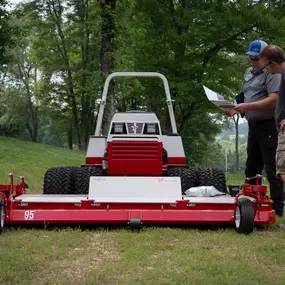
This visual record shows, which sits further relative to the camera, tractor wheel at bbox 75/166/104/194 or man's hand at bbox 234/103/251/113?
tractor wheel at bbox 75/166/104/194

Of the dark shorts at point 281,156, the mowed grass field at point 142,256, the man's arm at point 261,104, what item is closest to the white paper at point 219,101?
the man's arm at point 261,104

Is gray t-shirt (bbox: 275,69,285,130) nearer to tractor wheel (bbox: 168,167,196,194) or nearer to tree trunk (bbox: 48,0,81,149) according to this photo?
tractor wheel (bbox: 168,167,196,194)

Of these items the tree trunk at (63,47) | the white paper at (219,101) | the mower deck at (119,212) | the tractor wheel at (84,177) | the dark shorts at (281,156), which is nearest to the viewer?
the dark shorts at (281,156)

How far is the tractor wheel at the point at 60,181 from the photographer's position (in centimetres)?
758

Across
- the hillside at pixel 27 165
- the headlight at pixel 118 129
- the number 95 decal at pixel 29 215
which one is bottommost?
the hillside at pixel 27 165

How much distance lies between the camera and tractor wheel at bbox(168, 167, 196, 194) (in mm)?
7434

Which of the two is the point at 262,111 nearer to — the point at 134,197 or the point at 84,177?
the point at 134,197

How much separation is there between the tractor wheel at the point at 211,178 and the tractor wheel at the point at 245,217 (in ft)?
5.70

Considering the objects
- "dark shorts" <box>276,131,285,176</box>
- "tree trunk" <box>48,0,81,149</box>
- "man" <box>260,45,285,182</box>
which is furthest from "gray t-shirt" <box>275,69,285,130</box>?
"tree trunk" <box>48,0,81,149</box>

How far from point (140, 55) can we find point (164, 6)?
2574mm

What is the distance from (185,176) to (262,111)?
1570mm

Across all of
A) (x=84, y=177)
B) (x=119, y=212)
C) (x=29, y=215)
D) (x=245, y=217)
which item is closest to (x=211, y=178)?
(x=84, y=177)

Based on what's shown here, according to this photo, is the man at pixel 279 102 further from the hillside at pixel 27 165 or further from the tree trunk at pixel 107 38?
the tree trunk at pixel 107 38

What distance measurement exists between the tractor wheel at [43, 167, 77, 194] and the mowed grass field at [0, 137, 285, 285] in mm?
1572
